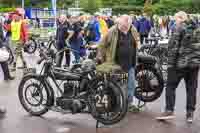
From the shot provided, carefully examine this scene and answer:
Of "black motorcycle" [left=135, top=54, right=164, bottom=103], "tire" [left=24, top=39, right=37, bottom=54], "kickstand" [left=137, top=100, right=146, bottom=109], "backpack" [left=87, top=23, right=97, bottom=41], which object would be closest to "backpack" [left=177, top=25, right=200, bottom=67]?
"black motorcycle" [left=135, top=54, right=164, bottom=103]

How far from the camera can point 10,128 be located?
762 cm

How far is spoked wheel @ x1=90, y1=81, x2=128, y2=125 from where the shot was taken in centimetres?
746

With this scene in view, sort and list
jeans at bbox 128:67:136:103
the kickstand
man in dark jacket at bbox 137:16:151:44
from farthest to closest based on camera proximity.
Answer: man in dark jacket at bbox 137:16:151:44
the kickstand
jeans at bbox 128:67:136:103

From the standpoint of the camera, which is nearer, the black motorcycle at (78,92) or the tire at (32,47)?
the black motorcycle at (78,92)

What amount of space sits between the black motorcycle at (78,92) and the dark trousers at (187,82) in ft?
3.05

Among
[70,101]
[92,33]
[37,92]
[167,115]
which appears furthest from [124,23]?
[92,33]

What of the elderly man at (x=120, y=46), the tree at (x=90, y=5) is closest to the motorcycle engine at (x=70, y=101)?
the elderly man at (x=120, y=46)

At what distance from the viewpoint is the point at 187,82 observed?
314 inches

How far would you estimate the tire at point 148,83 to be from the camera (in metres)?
8.95

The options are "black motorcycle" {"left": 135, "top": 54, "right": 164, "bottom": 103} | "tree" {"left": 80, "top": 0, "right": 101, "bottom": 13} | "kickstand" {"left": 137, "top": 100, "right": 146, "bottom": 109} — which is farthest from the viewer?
"tree" {"left": 80, "top": 0, "right": 101, "bottom": 13}

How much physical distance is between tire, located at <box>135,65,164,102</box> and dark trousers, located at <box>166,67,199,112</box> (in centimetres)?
92

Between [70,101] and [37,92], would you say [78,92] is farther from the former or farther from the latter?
[37,92]

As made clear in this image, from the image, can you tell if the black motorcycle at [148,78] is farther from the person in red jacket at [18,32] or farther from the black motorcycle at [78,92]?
the person in red jacket at [18,32]

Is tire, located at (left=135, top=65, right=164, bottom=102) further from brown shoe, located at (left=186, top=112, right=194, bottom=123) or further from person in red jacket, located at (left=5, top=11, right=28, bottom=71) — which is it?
person in red jacket, located at (left=5, top=11, right=28, bottom=71)
